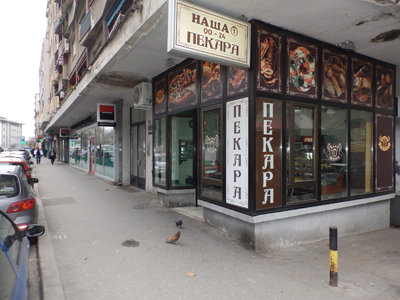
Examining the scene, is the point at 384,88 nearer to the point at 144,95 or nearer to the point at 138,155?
the point at 144,95

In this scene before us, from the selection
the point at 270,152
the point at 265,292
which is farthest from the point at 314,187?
the point at 265,292

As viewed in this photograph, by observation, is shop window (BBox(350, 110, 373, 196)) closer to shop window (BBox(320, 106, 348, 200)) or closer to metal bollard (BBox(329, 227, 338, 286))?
shop window (BBox(320, 106, 348, 200))

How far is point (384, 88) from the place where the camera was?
706 centimetres

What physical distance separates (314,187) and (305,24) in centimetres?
324

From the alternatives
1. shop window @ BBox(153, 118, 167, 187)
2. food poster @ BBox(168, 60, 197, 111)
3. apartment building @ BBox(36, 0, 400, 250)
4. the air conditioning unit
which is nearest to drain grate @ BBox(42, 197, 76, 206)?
shop window @ BBox(153, 118, 167, 187)

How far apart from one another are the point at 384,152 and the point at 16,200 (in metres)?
8.60

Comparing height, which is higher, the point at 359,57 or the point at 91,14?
→ the point at 91,14

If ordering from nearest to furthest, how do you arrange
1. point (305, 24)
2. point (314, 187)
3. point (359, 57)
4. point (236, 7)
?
1. point (236, 7)
2. point (305, 24)
3. point (314, 187)
4. point (359, 57)

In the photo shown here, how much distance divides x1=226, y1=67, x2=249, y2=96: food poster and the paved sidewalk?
2.98m

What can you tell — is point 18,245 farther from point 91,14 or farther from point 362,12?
point 91,14

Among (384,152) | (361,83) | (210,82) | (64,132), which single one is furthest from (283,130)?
(64,132)

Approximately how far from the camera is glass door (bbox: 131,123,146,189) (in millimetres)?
11281

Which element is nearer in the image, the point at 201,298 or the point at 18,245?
the point at 18,245

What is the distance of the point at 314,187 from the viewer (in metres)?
5.63
